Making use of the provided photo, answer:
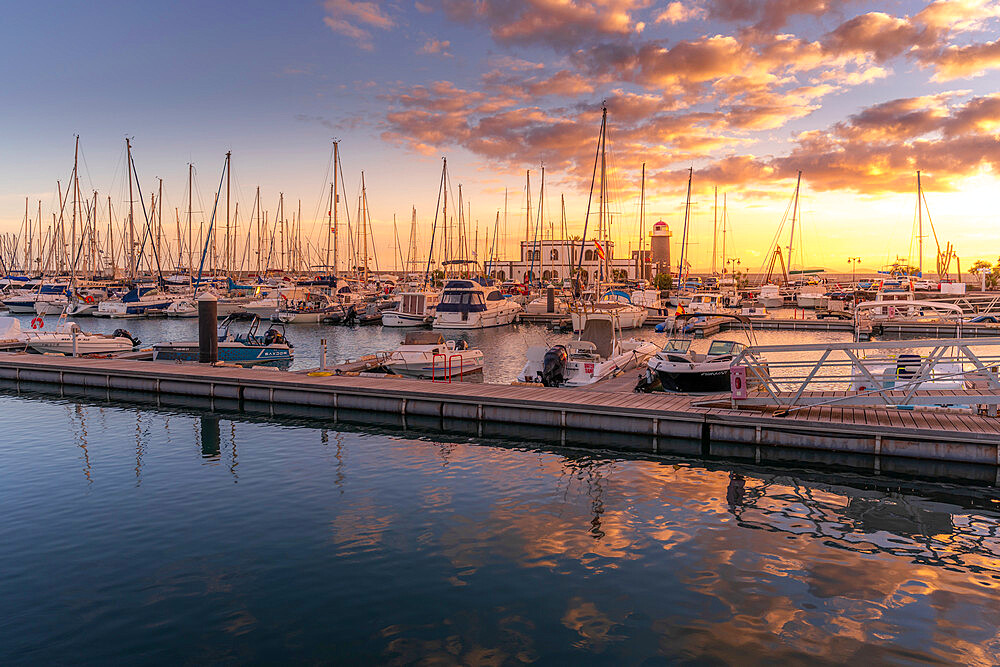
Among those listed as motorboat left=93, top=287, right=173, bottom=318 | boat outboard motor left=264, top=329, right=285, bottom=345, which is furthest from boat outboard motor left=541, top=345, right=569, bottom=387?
motorboat left=93, top=287, right=173, bottom=318

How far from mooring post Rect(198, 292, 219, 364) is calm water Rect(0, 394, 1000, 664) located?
12.1m

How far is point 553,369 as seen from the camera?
2483 centimetres

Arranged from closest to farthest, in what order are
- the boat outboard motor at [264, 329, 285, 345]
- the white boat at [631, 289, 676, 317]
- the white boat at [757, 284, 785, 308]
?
the boat outboard motor at [264, 329, 285, 345]
the white boat at [631, 289, 676, 317]
the white boat at [757, 284, 785, 308]

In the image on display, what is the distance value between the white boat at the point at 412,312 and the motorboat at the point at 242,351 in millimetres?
26237

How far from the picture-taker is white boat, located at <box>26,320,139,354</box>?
3766 cm

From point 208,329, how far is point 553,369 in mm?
15967

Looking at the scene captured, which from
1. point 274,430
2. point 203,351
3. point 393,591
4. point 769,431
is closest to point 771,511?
point 769,431

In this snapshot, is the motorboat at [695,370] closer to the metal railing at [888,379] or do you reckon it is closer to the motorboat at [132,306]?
the metal railing at [888,379]

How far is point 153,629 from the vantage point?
29.1 feet

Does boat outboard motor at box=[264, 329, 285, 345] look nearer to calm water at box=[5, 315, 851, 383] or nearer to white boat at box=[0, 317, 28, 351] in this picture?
calm water at box=[5, 315, 851, 383]

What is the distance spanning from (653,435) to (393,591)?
1069 centimetres

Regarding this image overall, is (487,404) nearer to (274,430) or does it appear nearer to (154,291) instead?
(274,430)

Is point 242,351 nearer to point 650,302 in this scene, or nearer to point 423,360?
point 423,360

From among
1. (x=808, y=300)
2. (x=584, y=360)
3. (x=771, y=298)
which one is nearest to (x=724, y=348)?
(x=584, y=360)
